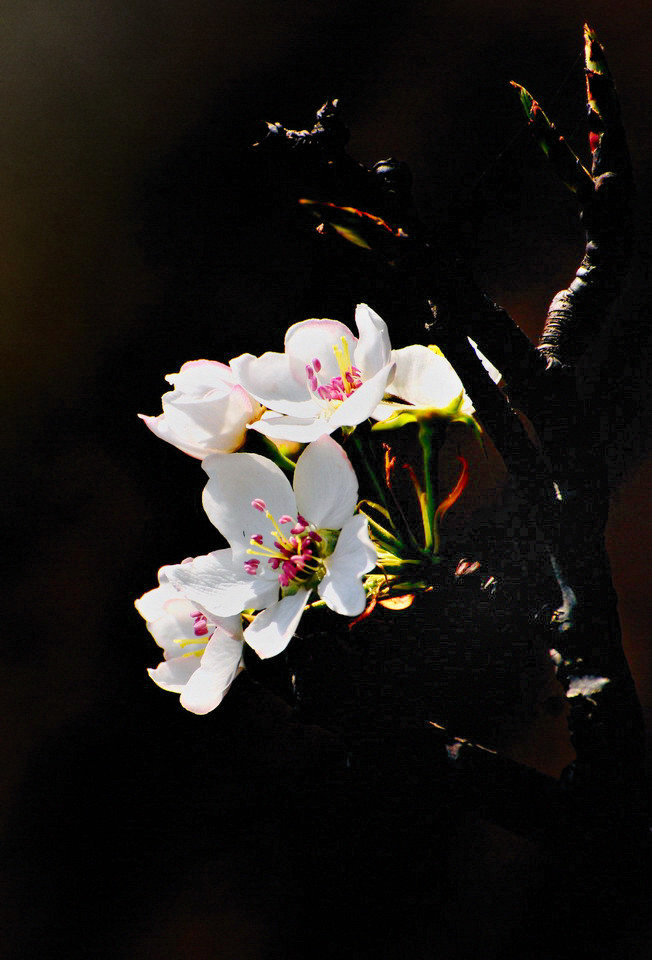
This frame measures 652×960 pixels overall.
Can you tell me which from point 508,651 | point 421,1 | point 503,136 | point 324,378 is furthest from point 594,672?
point 421,1

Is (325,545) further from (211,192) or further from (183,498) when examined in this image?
(211,192)

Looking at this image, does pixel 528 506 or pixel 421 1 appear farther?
pixel 421 1

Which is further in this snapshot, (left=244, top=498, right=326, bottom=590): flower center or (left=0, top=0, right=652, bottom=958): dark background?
(left=0, top=0, right=652, bottom=958): dark background

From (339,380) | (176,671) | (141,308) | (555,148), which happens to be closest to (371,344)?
(339,380)

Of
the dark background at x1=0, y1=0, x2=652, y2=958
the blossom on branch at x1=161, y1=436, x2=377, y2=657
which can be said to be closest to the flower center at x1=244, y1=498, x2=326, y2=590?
the blossom on branch at x1=161, y1=436, x2=377, y2=657

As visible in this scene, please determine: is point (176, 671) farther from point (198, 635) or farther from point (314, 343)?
point (314, 343)

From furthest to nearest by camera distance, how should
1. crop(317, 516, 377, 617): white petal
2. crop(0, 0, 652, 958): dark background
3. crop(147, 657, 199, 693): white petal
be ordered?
crop(0, 0, 652, 958): dark background, crop(147, 657, 199, 693): white petal, crop(317, 516, 377, 617): white petal

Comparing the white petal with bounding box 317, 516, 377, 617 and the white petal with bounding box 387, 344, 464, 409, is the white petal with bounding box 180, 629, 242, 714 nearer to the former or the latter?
the white petal with bounding box 317, 516, 377, 617
